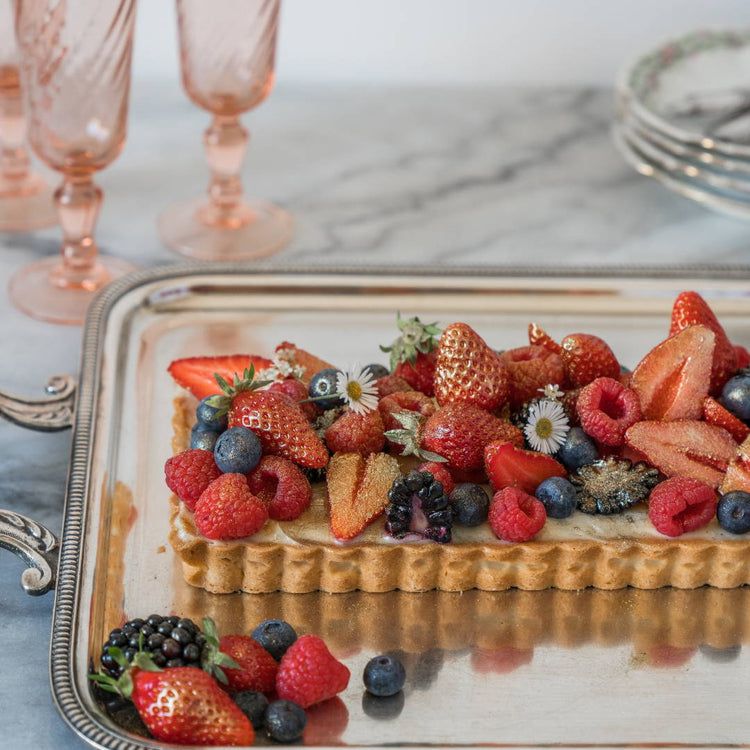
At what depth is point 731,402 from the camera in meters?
2.03

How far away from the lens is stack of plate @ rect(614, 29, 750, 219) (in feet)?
8.70

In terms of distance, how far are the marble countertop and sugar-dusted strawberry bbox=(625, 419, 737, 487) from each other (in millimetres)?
686

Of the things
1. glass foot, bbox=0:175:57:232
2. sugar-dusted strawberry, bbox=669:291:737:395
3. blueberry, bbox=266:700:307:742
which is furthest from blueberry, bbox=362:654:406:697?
glass foot, bbox=0:175:57:232

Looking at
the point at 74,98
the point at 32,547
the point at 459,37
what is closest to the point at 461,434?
the point at 32,547

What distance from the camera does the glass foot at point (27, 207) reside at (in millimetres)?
2842

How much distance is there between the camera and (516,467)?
1870mm

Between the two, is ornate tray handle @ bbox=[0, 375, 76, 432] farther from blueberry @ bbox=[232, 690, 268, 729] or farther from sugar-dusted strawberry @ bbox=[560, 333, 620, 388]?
sugar-dusted strawberry @ bbox=[560, 333, 620, 388]

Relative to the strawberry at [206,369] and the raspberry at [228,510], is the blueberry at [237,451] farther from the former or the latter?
the strawberry at [206,369]

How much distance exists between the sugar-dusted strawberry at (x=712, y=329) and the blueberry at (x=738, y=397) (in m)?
0.03

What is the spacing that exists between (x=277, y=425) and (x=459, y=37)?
1802 mm

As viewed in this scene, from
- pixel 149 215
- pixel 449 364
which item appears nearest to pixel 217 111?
pixel 149 215

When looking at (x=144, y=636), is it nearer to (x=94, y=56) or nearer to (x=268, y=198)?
(x=94, y=56)

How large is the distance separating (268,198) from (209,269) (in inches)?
21.2

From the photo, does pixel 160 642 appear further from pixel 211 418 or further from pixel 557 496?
pixel 557 496
